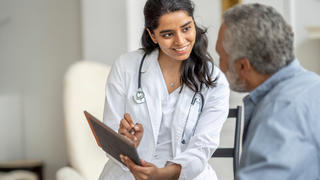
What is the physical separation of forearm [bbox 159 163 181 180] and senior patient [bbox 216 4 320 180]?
59cm

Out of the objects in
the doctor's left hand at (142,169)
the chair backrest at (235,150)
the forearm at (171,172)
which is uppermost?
the doctor's left hand at (142,169)

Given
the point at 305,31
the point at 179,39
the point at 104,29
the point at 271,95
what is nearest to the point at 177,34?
the point at 179,39

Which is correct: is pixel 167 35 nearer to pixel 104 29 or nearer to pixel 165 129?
pixel 165 129

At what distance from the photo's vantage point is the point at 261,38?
1.24m

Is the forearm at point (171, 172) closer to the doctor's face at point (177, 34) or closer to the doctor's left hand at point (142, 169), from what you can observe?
the doctor's left hand at point (142, 169)

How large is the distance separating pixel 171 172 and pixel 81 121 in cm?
85

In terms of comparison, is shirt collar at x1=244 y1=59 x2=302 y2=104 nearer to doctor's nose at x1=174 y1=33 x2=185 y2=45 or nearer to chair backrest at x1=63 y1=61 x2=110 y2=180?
doctor's nose at x1=174 y1=33 x2=185 y2=45

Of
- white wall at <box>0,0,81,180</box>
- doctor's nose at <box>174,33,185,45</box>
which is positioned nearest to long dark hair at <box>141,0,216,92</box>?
doctor's nose at <box>174,33,185,45</box>

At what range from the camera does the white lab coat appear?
2027 mm

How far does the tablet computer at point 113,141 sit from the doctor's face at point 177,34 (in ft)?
1.46

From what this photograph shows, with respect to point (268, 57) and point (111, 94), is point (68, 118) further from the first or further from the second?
point (268, 57)

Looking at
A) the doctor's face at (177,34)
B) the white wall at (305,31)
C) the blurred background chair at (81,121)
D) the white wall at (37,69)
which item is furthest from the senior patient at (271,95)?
the white wall at (37,69)

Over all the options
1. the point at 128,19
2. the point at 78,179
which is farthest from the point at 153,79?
the point at 128,19

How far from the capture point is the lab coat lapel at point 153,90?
2.07m
